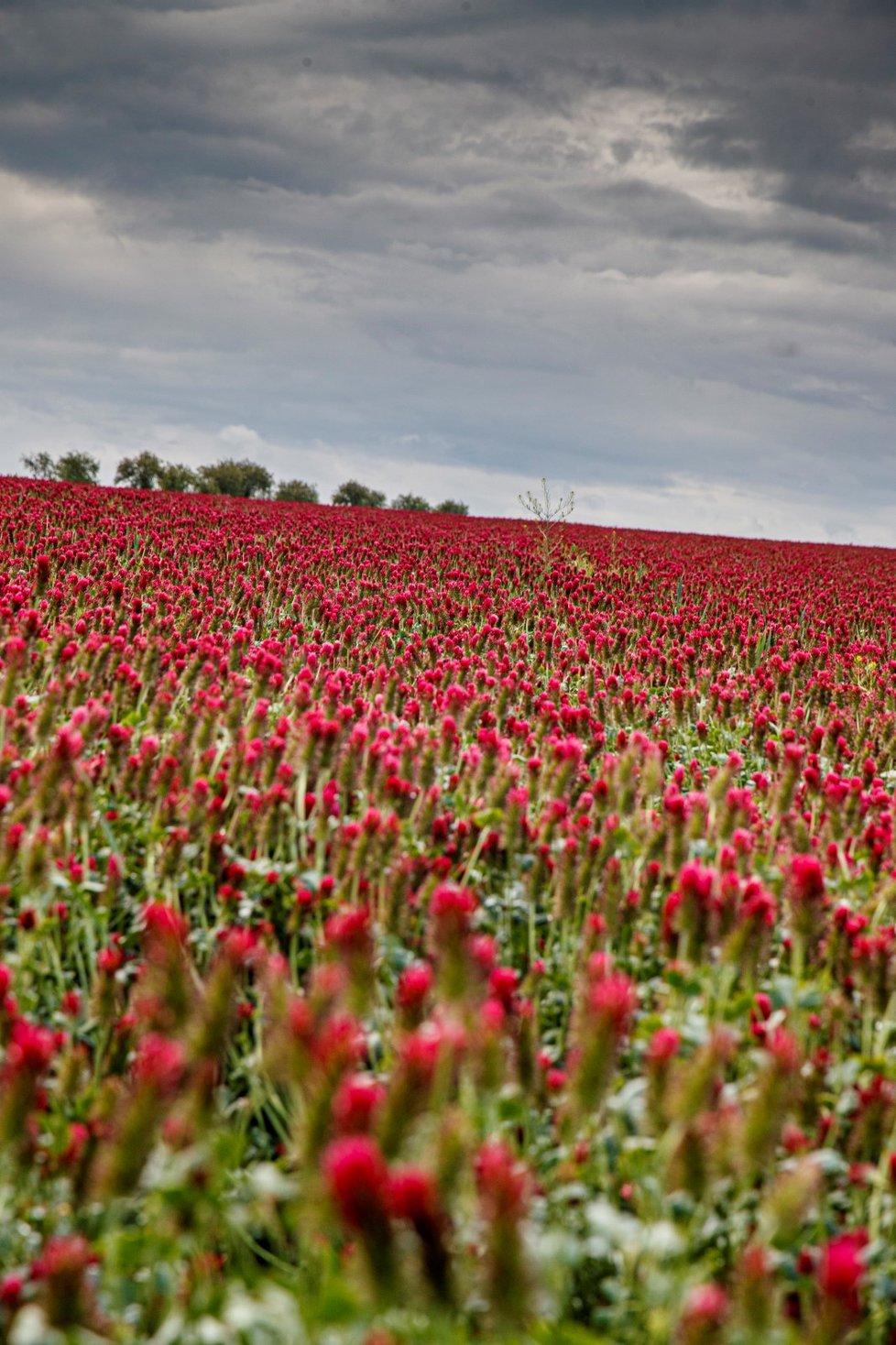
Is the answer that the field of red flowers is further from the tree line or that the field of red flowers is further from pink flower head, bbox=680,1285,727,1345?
the tree line

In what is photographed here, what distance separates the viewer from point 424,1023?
233 cm

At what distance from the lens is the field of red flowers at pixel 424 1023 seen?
171 centimetres

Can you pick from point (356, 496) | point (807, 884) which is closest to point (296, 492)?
point (356, 496)

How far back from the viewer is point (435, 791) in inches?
156

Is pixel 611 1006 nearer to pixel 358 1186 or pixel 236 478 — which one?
pixel 358 1186

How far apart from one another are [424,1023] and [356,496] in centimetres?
6714

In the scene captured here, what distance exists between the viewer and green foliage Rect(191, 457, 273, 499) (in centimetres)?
6438

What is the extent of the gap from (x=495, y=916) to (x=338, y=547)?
45.0ft

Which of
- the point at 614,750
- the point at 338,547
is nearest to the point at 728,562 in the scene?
the point at 338,547

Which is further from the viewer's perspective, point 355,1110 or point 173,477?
point 173,477

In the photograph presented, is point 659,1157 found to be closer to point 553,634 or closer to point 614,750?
point 614,750

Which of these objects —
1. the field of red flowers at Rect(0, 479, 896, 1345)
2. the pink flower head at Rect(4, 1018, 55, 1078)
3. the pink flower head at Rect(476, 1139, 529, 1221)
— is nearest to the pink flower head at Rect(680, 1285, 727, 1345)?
the field of red flowers at Rect(0, 479, 896, 1345)

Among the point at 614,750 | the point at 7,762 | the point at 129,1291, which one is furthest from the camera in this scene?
the point at 614,750

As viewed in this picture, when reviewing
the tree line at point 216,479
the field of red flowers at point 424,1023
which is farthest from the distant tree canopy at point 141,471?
the field of red flowers at point 424,1023
